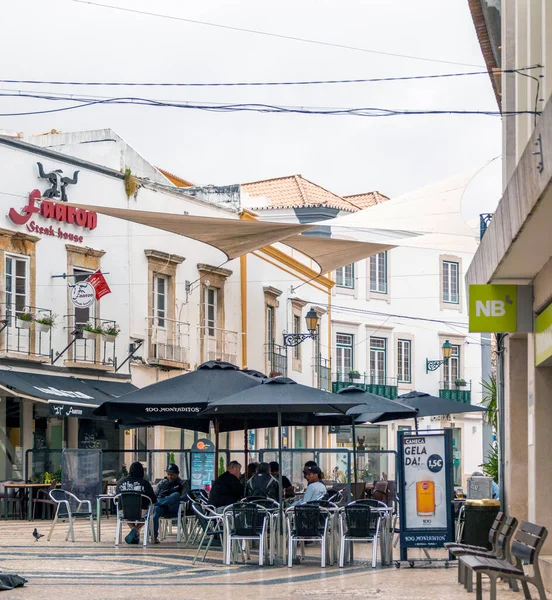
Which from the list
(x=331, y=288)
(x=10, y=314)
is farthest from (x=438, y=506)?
(x=331, y=288)

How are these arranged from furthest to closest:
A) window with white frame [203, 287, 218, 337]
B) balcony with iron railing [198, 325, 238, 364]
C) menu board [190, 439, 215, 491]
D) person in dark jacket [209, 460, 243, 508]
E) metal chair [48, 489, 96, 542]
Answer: window with white frame [203, 287, 218, 337] → balcony with iron railing [198, 325, 238, 364] → menu board [190, 439, 215, 491] → metal chair [48, 489, 96, 542] → person in dark jacket [209, 460, 243, 508]

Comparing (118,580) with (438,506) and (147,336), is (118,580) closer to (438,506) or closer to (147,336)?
(438,506)

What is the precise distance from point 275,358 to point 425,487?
2245cm

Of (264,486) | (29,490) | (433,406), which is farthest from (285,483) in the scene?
(29,490)

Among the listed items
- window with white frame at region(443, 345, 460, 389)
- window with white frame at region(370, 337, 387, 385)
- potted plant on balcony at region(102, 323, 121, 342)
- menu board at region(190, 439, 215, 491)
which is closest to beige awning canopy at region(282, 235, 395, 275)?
menu board at region(190, 439, 215, 491)

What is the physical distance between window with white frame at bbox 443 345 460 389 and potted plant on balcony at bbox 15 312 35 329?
27327 mm

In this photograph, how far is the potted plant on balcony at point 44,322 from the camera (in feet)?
88.4

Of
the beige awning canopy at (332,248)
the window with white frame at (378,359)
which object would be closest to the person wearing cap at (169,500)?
the beige awning canopy at (332,248)

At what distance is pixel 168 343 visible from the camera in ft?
105

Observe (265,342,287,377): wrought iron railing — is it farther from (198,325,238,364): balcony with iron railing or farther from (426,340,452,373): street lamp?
(426,340,452,373): street lamp

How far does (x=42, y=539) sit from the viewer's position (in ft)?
61.6

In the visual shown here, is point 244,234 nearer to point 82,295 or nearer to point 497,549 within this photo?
point 82,295

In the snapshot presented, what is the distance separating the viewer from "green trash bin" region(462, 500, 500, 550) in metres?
14.6

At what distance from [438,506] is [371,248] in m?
9.26
